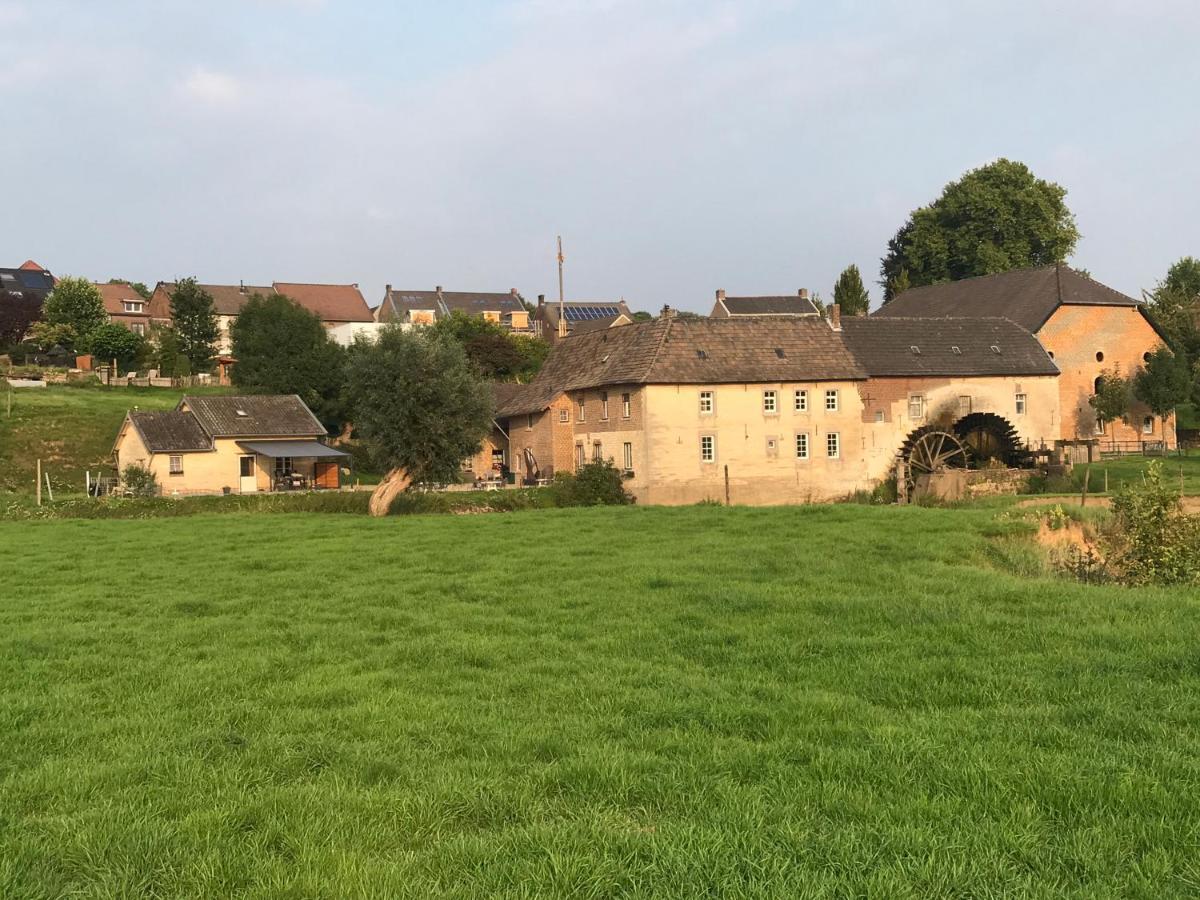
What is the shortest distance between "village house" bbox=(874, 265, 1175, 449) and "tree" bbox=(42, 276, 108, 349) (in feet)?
196

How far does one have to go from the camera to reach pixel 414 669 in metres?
9.34

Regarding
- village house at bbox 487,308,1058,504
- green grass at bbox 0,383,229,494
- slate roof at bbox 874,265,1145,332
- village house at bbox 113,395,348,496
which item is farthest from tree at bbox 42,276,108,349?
slate roof at bbox 874,265,1145,332

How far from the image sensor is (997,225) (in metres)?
77.7

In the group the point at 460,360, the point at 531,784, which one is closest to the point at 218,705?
the point at 531,784

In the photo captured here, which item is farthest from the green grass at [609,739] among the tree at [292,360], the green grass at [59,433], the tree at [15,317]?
the tree at [15,317]

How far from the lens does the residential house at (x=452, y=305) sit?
96562mm

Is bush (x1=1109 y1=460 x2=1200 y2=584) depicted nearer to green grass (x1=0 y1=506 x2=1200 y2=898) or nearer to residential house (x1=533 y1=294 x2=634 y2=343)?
green grass (x1=0 y1=506 x2=1200 y2=898)

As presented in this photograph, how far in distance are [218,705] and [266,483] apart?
142 feet

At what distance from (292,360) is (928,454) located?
36657mm

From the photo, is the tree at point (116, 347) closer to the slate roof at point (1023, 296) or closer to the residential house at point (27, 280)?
the residential house at point (27, 280)

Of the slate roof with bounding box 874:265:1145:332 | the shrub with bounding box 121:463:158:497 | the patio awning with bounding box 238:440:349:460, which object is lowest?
the shrub with bounding box 121:463:158:497

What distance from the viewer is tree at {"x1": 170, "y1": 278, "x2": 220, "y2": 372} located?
74.9m

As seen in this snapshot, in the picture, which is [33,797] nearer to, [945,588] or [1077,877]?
[1077,877]

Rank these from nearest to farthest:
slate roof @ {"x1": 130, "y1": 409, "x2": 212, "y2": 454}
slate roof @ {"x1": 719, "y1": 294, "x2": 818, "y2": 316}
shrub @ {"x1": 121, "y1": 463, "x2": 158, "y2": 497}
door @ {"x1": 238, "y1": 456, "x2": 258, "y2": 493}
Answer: shrub @ {"x1": 121, "y1": 463, "x2": 158, "y2": 497}
slate roof @ {"x1": 130, "y1": 409, "x2": 212, "y2": 454}
door @ {"x1": 238, "y1": 456, "x2": 258, "y2": 493}
slate roof @ {"x1": 719, "y1": 294, "x2": 818, "y2": 316}
